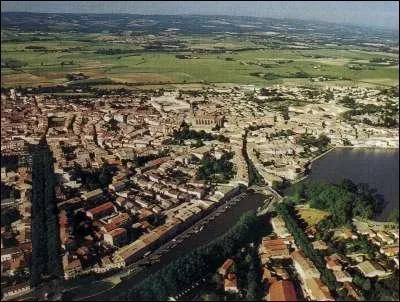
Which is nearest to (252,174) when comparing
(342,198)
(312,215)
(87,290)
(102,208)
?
(312,215)

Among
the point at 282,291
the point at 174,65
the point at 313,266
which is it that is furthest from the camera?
the point at 174,65

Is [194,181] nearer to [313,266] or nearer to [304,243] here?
[304,243]

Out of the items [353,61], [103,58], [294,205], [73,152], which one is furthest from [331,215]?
[103,58]

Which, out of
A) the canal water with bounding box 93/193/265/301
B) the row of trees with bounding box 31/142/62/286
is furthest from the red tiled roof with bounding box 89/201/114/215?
the canal water with bounding box 93/193/265/301

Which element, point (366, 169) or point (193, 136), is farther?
point (193, 136)

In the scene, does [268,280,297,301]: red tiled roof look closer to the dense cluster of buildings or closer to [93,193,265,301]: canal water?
the dense cluster of buildings

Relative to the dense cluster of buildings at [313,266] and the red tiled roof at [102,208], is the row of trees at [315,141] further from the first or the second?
the red tiled roof at [102,208]
